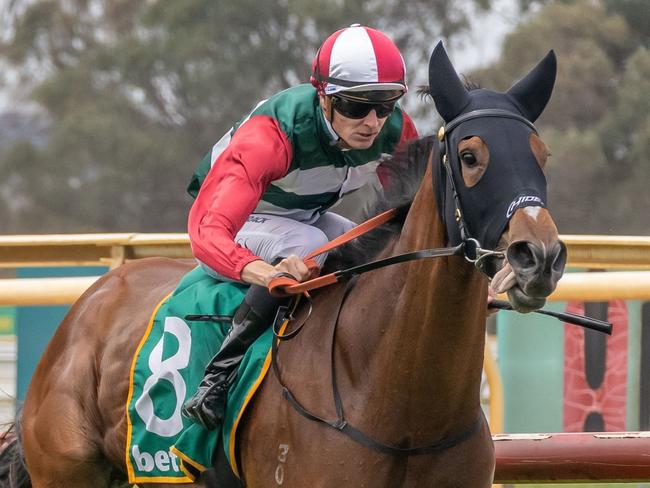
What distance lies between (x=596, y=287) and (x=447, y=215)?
165 centimetres

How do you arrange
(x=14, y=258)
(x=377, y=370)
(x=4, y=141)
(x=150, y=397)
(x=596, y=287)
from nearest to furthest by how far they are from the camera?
(x=377, y=370), (x=150, y=397), (x=596, y=287), (x=14, y=258), (x=4, y=141)

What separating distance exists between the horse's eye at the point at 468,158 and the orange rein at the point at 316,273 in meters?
0.54

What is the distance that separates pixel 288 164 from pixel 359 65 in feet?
1.27

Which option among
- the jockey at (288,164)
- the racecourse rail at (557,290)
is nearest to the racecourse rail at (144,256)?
the racecourse rail at (557,290)

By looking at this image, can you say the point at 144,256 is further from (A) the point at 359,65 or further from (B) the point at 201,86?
(B) the point at 201,86

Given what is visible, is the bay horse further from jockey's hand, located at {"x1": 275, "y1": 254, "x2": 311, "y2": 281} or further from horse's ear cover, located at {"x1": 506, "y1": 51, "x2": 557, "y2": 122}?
jockey's hand, located at {"x1": 275, "y1": 254, "x2": 311, "y2": 281}

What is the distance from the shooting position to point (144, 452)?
13.0 ft

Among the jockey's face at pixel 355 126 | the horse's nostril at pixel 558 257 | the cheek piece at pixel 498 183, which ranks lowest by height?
the horse's nostril at pixel 558 257

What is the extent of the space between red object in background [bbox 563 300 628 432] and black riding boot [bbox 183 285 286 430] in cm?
222

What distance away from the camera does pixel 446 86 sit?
10.2 ft

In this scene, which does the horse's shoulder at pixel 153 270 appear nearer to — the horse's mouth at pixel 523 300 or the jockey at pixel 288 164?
the jockey at pixel 288 164

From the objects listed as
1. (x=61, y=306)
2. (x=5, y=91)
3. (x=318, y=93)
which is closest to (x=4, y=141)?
(x=5, y=91)

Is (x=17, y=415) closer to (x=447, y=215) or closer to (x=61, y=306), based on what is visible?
(x=61, y=306)

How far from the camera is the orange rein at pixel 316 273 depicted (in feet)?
11.0
